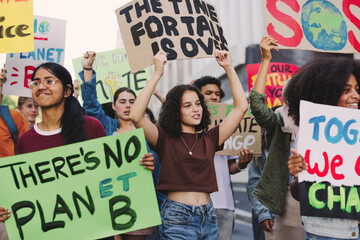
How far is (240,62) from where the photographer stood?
13.3m

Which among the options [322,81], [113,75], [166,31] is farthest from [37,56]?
[322,81]

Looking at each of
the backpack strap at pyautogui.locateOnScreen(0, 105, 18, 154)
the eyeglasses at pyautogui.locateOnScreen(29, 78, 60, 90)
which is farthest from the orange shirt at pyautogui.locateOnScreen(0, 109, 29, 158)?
the eyeglasses at pyautogui.locateOnScreen(29, 78, 60, 90)

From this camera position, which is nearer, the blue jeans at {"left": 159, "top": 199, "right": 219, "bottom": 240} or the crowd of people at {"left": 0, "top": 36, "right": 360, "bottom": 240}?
the crowd of people at {"left": 0, "top": 36, "right": 360, "bottom": 240}

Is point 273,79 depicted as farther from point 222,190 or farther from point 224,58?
point 224,58

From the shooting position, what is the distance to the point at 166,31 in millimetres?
3475

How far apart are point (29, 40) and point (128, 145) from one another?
6.05ft

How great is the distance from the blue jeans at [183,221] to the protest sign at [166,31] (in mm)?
1121

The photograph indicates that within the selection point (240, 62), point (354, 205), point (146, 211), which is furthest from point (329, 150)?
point (240, 62)

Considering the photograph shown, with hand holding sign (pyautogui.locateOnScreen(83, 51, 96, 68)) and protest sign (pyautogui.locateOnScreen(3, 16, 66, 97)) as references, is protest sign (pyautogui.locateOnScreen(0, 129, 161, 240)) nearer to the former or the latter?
hand holding sign (pyautogui.locateOnScreen(83, 51, 96, 68))

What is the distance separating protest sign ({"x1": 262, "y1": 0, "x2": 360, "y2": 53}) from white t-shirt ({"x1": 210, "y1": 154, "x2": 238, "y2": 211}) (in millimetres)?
1139

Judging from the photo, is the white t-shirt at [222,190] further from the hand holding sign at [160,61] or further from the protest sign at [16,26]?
the protest sign at [16,26]

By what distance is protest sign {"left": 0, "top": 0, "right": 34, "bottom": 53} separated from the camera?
4.05m

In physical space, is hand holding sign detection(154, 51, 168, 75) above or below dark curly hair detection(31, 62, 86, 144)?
above

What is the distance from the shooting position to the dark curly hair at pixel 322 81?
2533 mm
